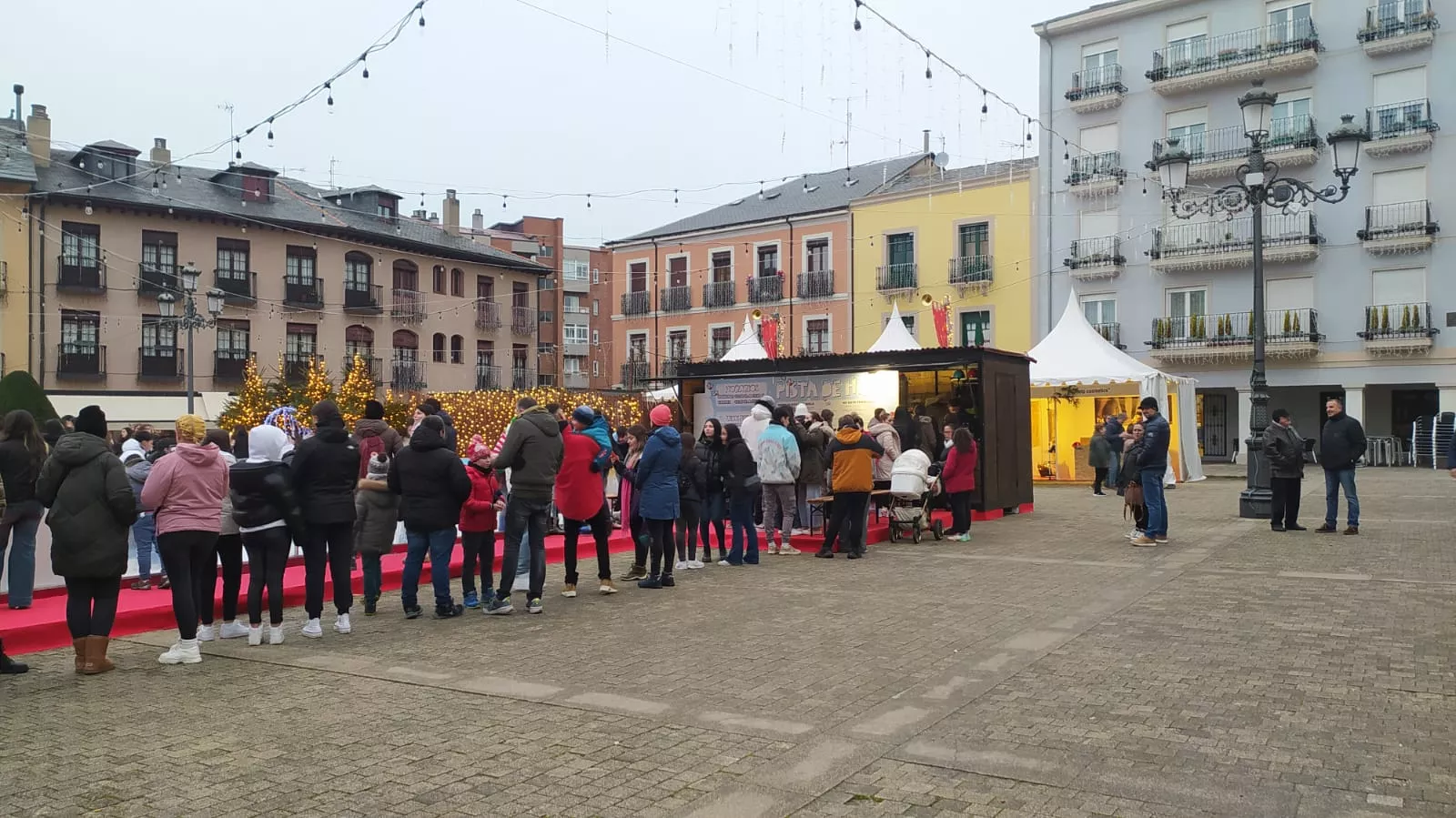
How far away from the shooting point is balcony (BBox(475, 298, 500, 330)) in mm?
43531

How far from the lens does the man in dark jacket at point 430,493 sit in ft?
26.9

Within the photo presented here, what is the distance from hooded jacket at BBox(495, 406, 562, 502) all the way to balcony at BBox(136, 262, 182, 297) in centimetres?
2982

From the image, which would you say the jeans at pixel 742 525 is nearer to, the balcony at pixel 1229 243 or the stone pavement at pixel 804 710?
the stone pavement at pixel 804 710

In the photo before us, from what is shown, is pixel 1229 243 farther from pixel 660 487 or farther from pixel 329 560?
pixel 329 560

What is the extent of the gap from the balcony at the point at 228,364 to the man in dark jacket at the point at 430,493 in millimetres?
29821

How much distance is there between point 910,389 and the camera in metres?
18.4

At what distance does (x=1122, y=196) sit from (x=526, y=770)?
34181 mm

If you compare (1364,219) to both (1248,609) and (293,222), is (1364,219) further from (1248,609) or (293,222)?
(293,222)

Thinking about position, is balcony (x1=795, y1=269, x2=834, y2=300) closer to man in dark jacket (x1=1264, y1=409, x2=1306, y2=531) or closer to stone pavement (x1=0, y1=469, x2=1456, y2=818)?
man in dark jacket (x1=1264, y1=409, x2=1306, y2=531)

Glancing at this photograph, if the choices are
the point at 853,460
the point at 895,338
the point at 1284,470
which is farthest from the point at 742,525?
the point at 895,338

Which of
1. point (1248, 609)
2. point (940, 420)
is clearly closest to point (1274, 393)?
point (940, 420)

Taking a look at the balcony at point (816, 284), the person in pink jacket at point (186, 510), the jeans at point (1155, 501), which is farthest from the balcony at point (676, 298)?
the person in pink jacket at point (186, 510)

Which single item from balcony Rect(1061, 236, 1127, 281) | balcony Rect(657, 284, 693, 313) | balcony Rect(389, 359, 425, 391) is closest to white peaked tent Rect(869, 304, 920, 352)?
balcony Rect(1061, 236, 1127, 281)

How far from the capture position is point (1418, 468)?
29.2 meters
